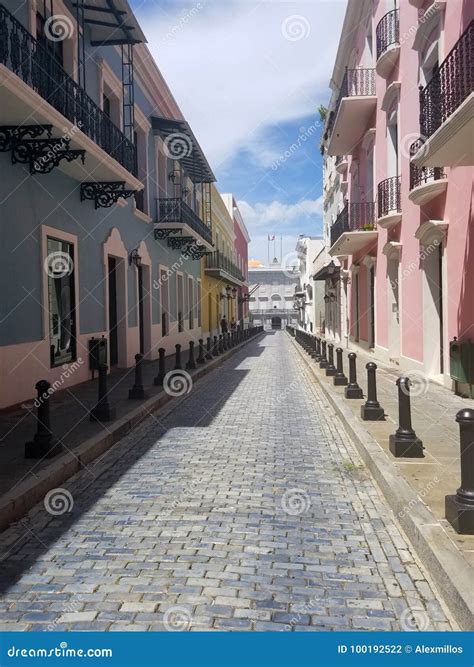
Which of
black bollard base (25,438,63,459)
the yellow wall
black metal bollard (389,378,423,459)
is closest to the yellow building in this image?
the yellow wall

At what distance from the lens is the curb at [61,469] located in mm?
4320

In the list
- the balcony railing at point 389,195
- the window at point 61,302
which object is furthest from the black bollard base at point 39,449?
the balcony railing at point 389,195

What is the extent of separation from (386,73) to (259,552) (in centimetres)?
1352

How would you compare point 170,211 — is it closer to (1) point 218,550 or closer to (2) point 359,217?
(2) point 359,217

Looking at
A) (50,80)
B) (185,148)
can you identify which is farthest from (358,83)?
(50,80)

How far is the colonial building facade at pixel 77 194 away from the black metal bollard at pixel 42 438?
8.02 ft

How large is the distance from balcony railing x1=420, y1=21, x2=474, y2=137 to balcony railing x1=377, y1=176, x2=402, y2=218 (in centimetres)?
386

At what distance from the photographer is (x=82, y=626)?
279 cm

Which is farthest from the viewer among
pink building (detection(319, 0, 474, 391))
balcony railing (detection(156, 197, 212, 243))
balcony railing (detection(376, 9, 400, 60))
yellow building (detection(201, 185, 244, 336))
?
yellow building (detection(201, 185, 244, 336))

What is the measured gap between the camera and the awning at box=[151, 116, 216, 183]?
56.0 feet

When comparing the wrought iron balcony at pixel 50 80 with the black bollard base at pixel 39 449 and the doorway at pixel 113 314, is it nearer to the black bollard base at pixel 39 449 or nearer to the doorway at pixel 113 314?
the doorway at pixel 113 314

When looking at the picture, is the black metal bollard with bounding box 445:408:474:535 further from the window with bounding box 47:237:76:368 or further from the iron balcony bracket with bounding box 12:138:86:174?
the window with bounding box 47:237:76:368

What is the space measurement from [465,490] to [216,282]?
98.7ft

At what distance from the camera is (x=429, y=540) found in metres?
3.45
